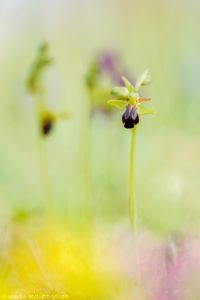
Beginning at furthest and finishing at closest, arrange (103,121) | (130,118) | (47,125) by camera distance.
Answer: (103,121), (47,125), (130,118)

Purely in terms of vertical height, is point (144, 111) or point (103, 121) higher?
point (144, 111)

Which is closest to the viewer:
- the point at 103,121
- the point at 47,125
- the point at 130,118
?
the point at 130,118

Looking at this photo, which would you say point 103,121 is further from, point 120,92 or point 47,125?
point 120,92

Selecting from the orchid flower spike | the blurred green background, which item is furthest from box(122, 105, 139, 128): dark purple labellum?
the blurred green background

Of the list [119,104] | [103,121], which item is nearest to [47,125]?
[119,104]

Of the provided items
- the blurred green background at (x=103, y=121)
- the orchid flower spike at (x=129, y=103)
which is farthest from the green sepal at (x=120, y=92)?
the blurred green background at (x=103, y=121)

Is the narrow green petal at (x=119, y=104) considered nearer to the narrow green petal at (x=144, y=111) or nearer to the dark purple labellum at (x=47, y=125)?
the narrow green petal at (x=144, y=111)

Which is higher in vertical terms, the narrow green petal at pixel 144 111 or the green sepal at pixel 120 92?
the green sepal at pixel 120 92
